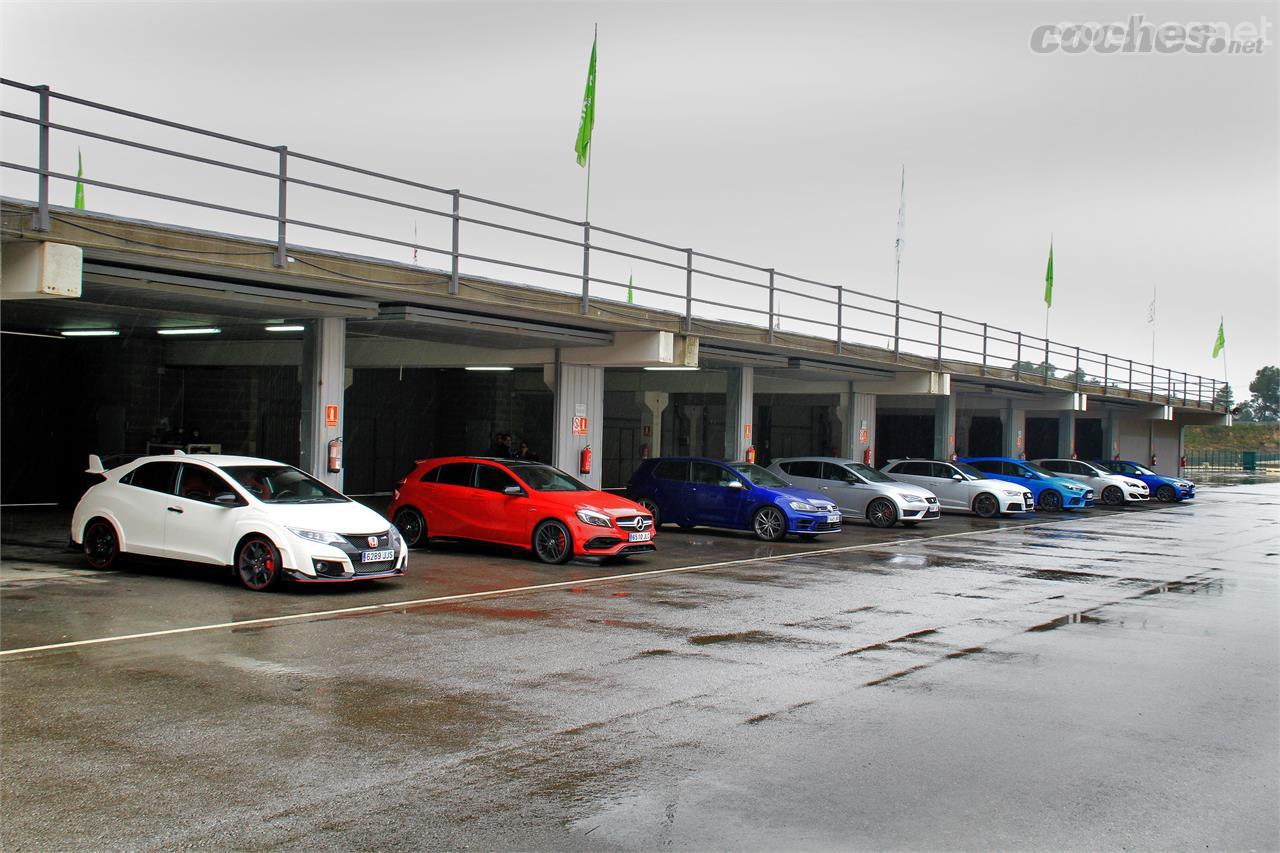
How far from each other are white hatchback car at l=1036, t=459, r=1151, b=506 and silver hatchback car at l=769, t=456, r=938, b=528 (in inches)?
485

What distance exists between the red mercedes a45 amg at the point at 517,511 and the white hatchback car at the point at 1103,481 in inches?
888

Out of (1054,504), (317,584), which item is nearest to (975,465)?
(1054,504)

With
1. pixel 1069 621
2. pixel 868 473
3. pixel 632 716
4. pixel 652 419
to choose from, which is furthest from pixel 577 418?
pixel 652 419

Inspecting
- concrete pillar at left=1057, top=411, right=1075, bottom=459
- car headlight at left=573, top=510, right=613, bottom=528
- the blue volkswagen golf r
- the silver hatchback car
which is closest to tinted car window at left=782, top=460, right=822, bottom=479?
the silver hatchback car

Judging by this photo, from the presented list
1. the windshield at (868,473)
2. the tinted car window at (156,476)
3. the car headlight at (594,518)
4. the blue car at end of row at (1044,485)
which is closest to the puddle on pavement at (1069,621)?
the car headlight at (594,518)

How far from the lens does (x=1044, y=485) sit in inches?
1215

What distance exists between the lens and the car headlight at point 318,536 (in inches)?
484

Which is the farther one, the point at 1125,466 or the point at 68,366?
the point at 1125,466

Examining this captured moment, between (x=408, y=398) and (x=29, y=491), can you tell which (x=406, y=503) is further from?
(x=408, y=398)

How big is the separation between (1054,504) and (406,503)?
Answer: 66.5 ft

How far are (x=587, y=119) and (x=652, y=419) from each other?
17487 mm

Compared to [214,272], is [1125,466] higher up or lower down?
lower down

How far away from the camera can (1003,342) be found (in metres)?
33.1

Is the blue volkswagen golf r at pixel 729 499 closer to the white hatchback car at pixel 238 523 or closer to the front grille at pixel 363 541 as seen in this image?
the white hatchback car at pixel 238 523
